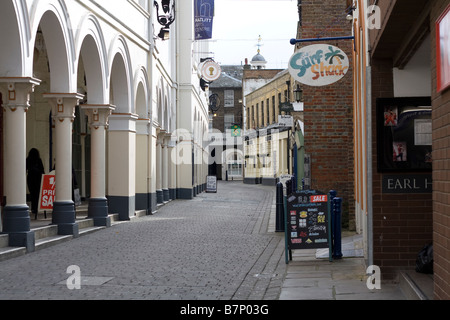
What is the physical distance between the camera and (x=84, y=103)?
19688 mm

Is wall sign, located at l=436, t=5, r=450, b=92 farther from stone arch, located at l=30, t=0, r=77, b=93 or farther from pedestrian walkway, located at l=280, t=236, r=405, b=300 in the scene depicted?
stone arch, located at l=30, t=0, r=77, b=93

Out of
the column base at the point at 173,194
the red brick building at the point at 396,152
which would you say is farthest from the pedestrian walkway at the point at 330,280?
the column base at the point at 173,194

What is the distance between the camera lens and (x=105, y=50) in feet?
54.5

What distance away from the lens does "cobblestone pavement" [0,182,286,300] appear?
7984mm

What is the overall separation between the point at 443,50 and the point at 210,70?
35.2 m

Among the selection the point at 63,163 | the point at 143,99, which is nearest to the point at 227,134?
the point at 143,99

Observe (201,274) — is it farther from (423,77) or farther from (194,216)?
(194,216)

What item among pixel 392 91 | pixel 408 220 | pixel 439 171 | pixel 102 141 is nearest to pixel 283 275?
pixel 408 220

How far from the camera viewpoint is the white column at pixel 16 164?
1164 cm

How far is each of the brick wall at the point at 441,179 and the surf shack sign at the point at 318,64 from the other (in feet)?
21.0

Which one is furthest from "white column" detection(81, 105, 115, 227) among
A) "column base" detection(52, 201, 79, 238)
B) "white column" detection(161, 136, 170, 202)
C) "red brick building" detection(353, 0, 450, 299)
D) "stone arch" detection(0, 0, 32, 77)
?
"white column" detection(161, 136, 170, 202)

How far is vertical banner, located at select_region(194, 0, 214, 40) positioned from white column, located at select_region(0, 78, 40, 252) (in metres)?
23.2

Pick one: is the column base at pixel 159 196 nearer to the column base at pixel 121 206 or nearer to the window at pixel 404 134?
the column base at pixel 121 206
